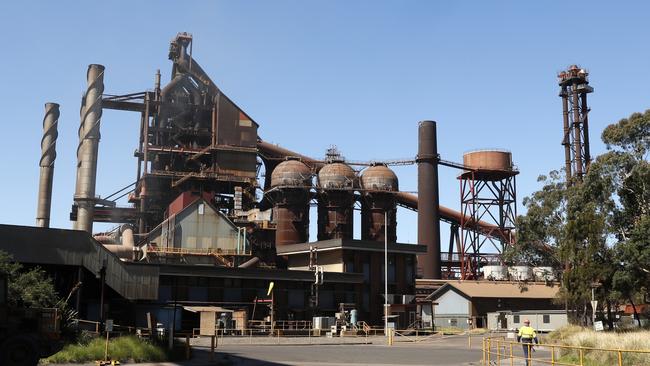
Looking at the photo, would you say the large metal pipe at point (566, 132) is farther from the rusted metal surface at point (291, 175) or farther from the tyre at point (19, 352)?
the tyre at point (19, 352)

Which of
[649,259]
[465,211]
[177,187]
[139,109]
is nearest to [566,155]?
[465,211]

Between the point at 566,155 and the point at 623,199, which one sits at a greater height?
the point at 566,155

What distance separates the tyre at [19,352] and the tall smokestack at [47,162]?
5938 cm

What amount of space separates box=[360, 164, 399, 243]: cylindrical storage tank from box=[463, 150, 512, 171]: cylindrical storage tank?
1242cm

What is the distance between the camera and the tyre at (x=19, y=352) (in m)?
20.2

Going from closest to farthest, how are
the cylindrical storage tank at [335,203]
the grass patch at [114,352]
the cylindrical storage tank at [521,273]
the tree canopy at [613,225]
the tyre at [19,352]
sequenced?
the tyre at [19,352] → the grass patch at [114,352] → the tree canopy at [613,225] → the cylindrical storage tank at [521,273] → the cylindrical storage tank at [335,203]

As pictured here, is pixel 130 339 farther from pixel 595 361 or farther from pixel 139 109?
pixel 139 109

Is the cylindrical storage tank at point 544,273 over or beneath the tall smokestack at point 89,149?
beneath

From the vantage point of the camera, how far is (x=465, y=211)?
9525 cm

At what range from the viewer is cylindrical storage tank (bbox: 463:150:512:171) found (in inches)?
3735

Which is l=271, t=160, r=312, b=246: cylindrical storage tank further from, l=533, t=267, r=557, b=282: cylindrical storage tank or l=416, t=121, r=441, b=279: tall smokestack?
l=533, t=267, r=557, b=282: cylindrical storage tank

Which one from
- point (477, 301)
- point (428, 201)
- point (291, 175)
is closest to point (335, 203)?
point (291, 175)

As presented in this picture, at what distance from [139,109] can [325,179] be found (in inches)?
1007

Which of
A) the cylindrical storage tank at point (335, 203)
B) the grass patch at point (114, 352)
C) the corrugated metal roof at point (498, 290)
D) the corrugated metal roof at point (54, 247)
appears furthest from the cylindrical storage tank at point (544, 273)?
the grass patch at point (114, 352)
